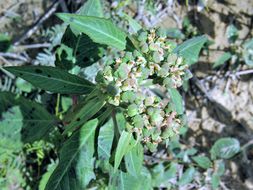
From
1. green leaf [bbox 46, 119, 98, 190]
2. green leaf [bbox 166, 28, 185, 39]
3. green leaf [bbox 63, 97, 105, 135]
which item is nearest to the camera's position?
green leaf [bbox 63, 97, 105, 135]

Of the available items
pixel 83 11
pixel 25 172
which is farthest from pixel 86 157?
pixel 25 172

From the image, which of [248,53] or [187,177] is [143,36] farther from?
[248,53]

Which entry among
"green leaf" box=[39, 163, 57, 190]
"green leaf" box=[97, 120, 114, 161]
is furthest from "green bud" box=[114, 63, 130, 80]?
"green leaf" box=[39, 163, 57, 190]

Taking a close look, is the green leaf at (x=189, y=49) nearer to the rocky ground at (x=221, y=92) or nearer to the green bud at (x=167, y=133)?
the green bud at (x=167, y=133)

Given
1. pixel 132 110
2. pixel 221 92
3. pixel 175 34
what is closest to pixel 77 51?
pixel 132 110

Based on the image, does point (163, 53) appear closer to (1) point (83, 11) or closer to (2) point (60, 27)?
(1) point (83, 11)

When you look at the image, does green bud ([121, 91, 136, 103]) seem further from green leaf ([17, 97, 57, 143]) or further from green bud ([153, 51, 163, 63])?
green leaf ([17, 97, 57, 143])
